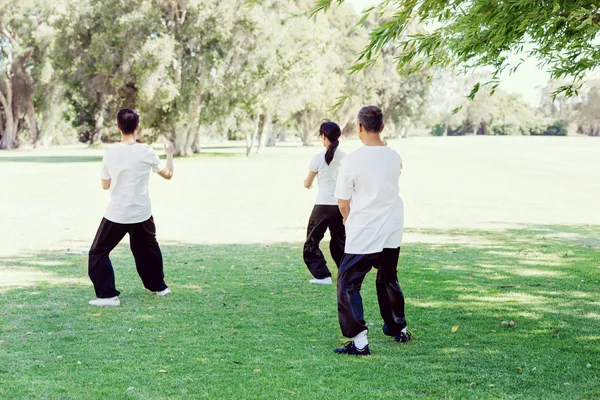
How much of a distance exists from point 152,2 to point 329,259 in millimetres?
36831

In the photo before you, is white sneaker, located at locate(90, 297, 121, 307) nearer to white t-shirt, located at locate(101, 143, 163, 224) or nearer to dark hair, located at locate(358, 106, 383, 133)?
white t-shirt, located at locate(101, 143, 163, 224)

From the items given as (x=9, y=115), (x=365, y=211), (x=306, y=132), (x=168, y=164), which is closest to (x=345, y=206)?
(x=365, y=211)

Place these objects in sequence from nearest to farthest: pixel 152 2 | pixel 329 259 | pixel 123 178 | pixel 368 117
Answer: pixel 368 117 → pixel 123 178 → pixel 329 259 → pixel 152 2

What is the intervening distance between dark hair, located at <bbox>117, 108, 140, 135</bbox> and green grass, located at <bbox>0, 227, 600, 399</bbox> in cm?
204

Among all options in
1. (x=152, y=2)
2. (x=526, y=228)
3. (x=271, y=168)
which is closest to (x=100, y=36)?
(x=152, y=2)

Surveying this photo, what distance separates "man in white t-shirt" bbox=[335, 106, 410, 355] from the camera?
5.55m

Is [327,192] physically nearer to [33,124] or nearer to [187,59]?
[187,59]

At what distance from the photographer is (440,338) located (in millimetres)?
6262

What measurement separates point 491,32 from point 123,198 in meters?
4.35

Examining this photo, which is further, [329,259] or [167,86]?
[167,86]

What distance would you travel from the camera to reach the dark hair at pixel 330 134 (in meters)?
7.89

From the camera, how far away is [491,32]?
16.3 feet

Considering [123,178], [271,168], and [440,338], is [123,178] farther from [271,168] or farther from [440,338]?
[271,168]

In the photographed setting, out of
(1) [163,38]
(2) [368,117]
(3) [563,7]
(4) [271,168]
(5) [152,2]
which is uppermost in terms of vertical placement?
(5) [152,2]
